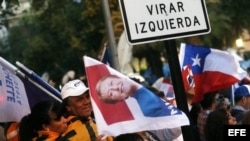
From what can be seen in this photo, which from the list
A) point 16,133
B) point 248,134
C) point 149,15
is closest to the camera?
point 248,134

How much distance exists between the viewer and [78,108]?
4.89 m

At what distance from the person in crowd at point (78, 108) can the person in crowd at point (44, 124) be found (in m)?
0.12

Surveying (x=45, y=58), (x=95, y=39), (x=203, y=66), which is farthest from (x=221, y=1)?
(x=203, y=66)

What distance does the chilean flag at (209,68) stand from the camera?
6.79m

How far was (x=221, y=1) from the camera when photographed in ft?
74.1

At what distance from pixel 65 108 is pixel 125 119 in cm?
132

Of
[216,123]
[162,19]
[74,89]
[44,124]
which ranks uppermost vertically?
[162,19]

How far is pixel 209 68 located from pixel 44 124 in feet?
8.30

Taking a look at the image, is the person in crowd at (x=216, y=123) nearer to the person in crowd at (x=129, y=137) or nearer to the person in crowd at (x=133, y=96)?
the person in crowd at (x=129, y=137)

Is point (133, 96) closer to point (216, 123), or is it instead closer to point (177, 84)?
point (177, 84)

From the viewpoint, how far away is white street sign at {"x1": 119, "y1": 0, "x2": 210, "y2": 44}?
3820 millimetres

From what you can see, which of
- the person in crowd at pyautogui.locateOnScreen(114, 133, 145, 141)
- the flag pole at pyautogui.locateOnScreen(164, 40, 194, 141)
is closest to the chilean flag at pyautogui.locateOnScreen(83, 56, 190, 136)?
the flag pole at pyautogui.locateOnScreen(164, 40, 194, 141)

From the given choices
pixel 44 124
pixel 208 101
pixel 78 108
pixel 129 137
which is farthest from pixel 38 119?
pixel 208 101

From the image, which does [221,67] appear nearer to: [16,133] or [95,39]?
[16,133]
